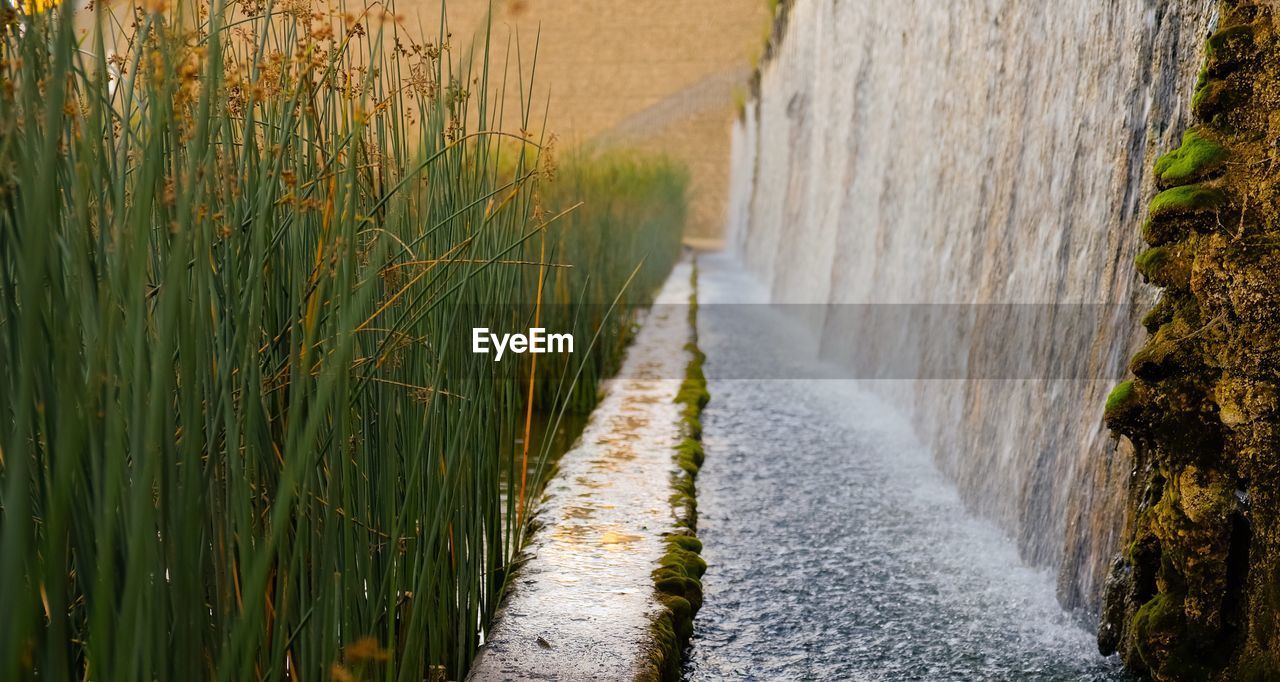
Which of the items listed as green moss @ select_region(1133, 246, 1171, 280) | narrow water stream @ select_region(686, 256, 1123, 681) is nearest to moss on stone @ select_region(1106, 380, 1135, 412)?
green moss @ select_region(1133, 246, 1171, 280)

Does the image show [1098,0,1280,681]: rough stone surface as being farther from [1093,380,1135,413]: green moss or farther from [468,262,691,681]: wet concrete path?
[468,262,691,681]: wet concrete path

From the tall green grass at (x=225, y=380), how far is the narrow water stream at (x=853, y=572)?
17.6 inches

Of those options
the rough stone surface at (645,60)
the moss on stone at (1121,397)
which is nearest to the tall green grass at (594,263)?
the moss on stone at (1121,397)

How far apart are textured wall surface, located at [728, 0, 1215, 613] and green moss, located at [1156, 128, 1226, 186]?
177 mm

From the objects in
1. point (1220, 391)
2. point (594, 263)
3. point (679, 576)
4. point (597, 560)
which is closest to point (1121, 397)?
point (1220, 391)

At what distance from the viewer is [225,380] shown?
950 millimetres

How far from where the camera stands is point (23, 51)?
2.92ft

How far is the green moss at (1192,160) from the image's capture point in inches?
57.7

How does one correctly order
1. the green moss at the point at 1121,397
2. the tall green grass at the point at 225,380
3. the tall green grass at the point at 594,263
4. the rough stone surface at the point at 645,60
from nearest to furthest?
the tall green grass at the point at 225,380, the green moss at the point at 1121,397, the tall green grass at the point at 594,263, the rough stone surface at the point at 645,60

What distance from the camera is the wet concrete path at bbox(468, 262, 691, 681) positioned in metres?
1.44

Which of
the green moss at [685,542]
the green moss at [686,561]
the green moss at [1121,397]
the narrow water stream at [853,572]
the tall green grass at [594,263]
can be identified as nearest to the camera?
the green moss at [1121,397]

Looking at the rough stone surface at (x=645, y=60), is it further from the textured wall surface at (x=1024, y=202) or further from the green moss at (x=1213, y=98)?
the green moss at (x=1213, y=98)

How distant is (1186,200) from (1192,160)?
5cm

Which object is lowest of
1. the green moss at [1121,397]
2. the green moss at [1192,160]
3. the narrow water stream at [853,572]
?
the narrow water stream at [853,572]
